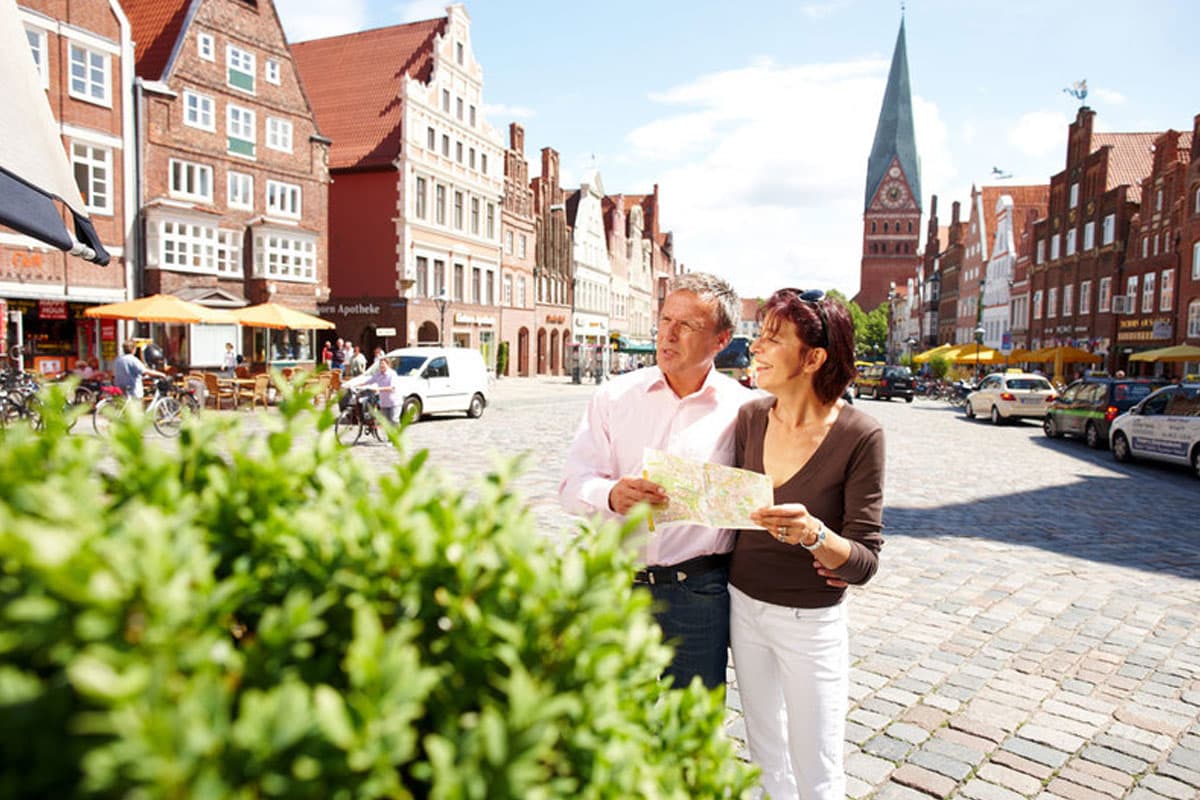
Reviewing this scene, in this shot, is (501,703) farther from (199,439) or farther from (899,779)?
(899,779)

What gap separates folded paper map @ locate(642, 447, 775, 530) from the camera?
2322 mm

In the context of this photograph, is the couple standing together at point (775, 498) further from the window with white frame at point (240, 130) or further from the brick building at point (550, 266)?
the brick building at point (550, 266)

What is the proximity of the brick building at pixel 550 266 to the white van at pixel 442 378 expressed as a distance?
32.5 m

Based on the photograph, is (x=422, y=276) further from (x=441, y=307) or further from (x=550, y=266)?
(x=550, y=266)

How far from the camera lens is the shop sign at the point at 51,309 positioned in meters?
24.3

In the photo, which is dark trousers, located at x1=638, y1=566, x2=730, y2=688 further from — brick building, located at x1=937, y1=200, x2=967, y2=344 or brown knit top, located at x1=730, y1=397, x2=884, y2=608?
brick building, located at x1=937, y1=200, x2=967, y2=344

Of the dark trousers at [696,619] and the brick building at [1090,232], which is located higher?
the brick building at [1090,232]

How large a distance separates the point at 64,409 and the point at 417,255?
4022 cm

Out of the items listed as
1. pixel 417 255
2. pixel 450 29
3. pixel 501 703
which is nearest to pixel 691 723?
pixel 501 703

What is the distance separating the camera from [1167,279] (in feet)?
126

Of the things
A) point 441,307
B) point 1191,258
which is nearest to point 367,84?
point 441,307

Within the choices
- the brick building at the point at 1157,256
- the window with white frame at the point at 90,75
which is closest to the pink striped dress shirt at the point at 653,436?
the window with white frame at the point at 90,75

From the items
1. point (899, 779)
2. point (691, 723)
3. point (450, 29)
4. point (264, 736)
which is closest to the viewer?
point (264, 736)

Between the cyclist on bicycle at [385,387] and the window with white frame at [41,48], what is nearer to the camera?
the cyclist on bicycle at [385,387]
